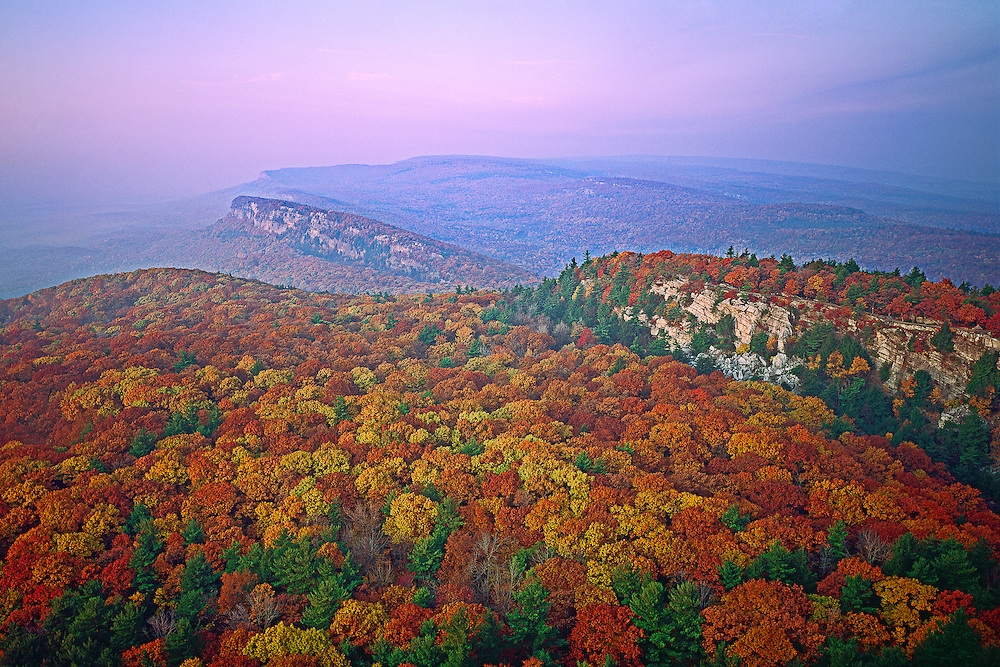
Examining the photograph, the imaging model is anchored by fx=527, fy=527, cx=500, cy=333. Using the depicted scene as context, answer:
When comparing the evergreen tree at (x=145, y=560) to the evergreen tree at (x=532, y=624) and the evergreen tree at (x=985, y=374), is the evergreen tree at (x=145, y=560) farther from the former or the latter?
the evergreen tree at (x=985, y=374)

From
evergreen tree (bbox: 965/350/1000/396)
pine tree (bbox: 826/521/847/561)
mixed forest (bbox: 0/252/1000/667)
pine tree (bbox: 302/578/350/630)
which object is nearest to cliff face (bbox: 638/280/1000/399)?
evergreen tree (bbox: 965/350/1000/396)

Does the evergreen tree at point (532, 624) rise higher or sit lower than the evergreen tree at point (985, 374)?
lower

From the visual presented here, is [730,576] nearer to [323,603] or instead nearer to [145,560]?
[323,603]

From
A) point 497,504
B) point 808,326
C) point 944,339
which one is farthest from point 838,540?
point 808,326

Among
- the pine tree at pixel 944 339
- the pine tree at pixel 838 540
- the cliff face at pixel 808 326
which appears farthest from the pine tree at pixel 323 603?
the pine tree at pixel 944 339

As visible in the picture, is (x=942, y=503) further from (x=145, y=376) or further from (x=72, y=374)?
(x=72, y=374)

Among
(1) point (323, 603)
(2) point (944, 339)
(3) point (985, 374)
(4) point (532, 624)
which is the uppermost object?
(2) point (944, 339)
